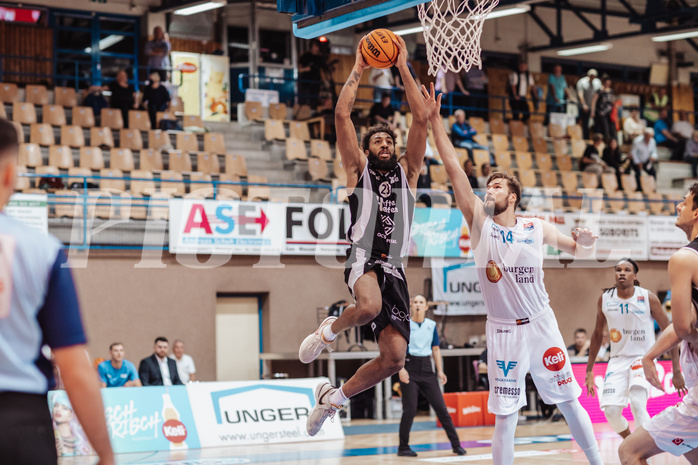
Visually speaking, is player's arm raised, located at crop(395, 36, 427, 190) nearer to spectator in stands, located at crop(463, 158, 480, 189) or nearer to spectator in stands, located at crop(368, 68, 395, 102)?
spectator in stands, located at crop(463, 158, 480, 189)

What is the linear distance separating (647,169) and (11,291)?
73.8ft

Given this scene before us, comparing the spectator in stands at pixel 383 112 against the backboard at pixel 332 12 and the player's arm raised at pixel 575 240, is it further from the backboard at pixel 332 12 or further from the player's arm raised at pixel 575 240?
the player's arm raised at pixel 575 240

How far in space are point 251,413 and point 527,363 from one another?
7276mm

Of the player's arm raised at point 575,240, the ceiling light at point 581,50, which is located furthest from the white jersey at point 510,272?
the ceiling light at point 581,50

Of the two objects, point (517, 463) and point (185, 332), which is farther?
point (185, 332)

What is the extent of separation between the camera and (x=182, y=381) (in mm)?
14078

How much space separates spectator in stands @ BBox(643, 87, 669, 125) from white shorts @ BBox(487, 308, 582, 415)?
69.0 feet

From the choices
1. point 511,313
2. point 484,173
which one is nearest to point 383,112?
point 484,173

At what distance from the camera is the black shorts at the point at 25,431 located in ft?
8.69

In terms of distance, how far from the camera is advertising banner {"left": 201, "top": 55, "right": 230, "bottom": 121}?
73.9 ft

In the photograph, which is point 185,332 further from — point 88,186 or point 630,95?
point 630,95

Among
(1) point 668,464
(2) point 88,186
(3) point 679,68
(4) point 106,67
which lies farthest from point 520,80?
(1) point 668,464

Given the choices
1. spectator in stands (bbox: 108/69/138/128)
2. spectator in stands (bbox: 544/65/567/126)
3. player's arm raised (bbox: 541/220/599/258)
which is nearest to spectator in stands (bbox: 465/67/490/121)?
spectator in stands (bbox: 544/65/567/126)

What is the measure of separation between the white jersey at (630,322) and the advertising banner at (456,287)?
8.16m
